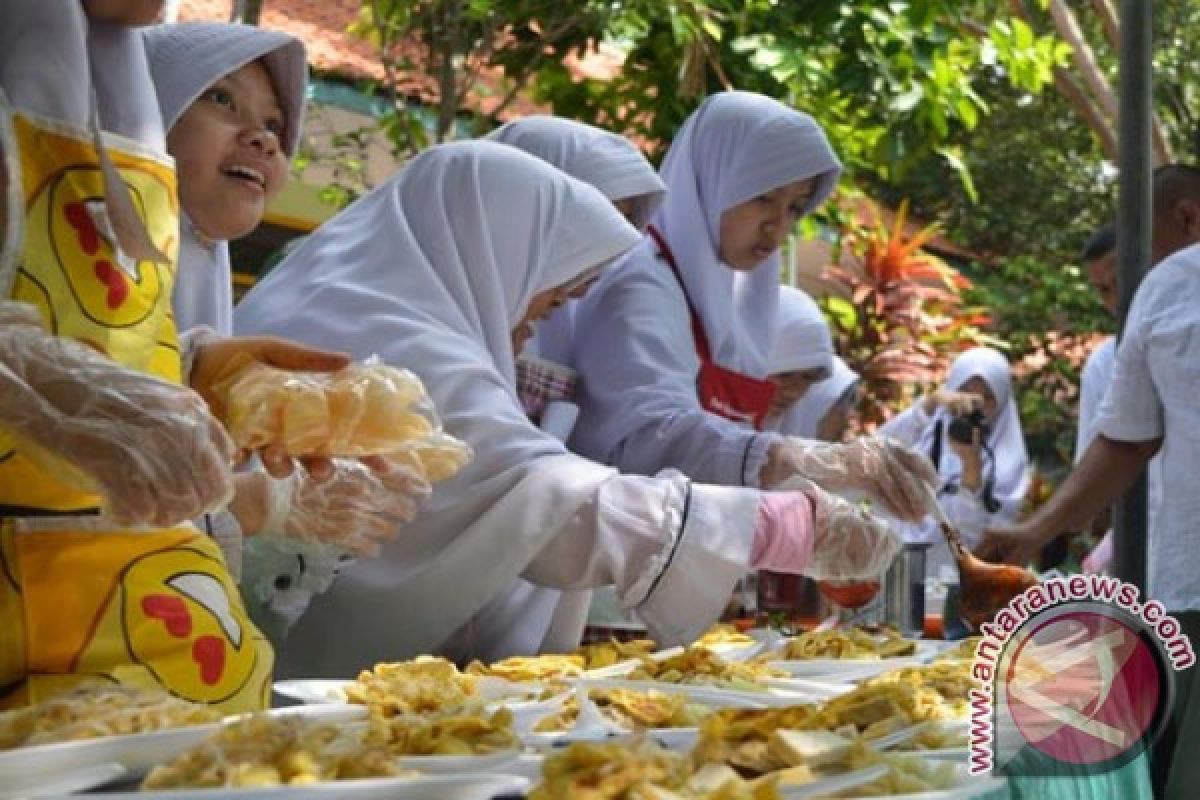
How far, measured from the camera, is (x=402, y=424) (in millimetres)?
1972

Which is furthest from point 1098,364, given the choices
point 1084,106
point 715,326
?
point 1084,106

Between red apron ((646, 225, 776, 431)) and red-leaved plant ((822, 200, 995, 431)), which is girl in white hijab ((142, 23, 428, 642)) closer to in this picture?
red apron ((646, 225, 776, 431))

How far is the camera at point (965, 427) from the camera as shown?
6.87 m

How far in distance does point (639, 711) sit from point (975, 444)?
5465 millimetres

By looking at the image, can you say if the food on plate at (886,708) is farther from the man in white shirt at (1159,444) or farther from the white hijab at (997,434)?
the white hijab at (997,434)

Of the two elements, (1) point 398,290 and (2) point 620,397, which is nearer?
(1) point 398,290

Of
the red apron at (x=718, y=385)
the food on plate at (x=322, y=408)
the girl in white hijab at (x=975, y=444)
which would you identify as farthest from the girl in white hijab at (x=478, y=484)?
the girl in white hijab at (x=975, y=444)

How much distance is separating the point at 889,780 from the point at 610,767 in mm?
219

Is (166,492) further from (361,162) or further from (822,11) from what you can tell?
(361,162)

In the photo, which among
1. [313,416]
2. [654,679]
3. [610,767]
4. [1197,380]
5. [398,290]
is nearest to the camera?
[610,767]

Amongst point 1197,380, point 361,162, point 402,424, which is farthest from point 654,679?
point 361,162

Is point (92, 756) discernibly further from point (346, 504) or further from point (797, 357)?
point (797, 357)

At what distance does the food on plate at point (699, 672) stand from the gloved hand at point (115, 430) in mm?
796

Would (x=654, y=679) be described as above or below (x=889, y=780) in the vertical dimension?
below
